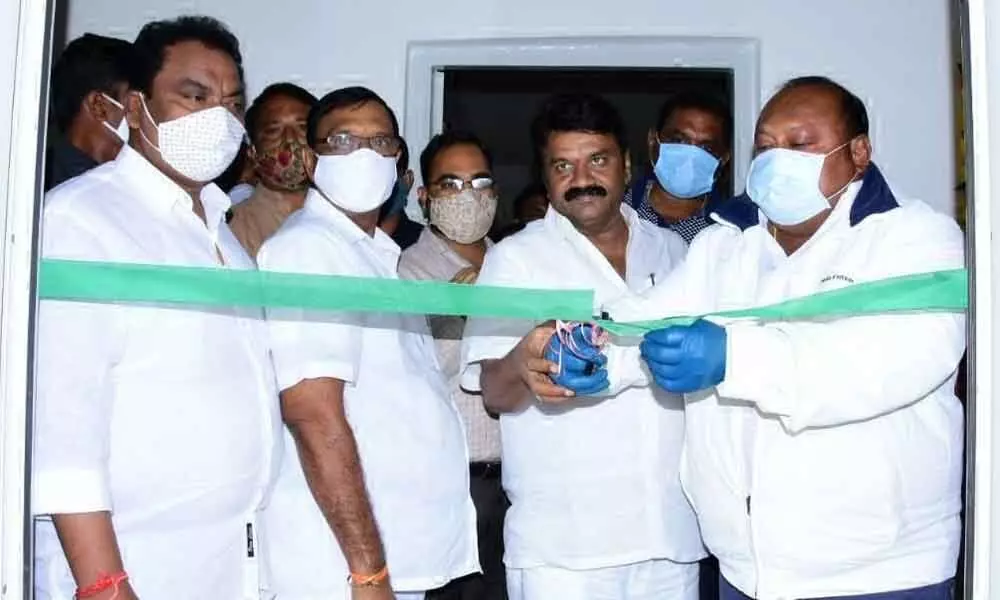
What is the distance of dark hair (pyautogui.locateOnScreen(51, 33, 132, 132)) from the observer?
9.86ft

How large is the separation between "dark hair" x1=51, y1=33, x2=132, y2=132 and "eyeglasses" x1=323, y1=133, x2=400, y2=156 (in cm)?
59

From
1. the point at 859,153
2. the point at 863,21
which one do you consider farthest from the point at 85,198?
the point at 863,21

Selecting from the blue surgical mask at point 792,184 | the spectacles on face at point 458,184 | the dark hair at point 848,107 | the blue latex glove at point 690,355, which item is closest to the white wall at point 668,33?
the spectacles on face at point 458,184

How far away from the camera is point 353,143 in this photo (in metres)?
2.81

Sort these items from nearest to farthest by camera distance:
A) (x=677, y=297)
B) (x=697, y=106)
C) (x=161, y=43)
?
(x=161, y=43) → (x=677, y=297) → (x=697, y=106)

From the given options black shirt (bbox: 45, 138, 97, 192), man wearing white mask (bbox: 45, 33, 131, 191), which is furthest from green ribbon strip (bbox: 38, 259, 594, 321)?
man wearing white mask (bbox: 45, 33, 131, 191)

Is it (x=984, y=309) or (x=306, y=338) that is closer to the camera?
(x=984, y=309)

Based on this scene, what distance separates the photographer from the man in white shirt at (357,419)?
251 centimetres

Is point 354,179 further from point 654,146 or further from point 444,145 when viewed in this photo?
point 654,146

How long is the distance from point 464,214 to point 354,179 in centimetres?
67

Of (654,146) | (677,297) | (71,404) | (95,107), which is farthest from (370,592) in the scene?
(654,146)

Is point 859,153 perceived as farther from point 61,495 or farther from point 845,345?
point 61,495

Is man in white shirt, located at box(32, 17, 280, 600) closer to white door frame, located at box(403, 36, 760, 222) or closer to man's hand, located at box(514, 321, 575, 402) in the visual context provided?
man's hand, located at box(514, 321, 575, 402)

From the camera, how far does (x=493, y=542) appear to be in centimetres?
346
